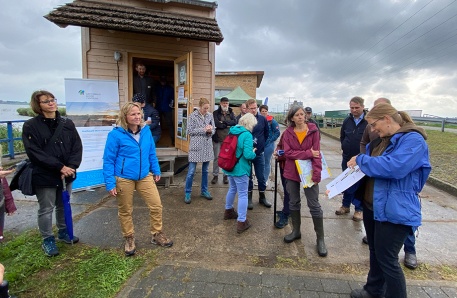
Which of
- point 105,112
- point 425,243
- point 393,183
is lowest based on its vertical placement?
point 425,243

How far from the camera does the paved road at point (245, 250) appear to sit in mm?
2488

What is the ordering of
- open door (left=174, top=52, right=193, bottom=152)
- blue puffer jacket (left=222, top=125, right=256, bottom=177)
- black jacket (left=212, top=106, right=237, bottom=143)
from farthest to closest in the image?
black jacket (left=212, top=106, right=237, bottom=143) < open door (left=174, top=52, right=193, bottom=152) < blue puffer jacket (left=222, top=125, right=256, bottom=177)

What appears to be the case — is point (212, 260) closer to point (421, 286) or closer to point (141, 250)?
point (141, 250)

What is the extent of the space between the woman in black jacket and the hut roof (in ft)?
9.38

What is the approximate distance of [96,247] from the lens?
3.23 meters

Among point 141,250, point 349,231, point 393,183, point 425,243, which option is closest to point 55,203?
point 141,250

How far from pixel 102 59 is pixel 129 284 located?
521cm

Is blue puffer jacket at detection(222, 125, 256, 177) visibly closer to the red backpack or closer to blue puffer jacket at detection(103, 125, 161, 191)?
the red backpack

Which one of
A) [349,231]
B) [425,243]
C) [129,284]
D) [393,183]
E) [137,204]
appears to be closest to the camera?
[393,183]

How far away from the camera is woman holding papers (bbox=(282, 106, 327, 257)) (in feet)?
10.2

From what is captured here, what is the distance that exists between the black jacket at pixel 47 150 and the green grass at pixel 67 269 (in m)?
0.85

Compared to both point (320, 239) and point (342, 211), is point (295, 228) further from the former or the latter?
point (342, 211)

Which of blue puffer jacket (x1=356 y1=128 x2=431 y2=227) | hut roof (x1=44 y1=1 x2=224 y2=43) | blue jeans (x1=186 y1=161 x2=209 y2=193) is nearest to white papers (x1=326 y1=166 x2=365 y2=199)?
blue puffer jacket (x1=356 y1=128 x2=431 y2=227)

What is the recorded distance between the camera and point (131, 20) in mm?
5387
